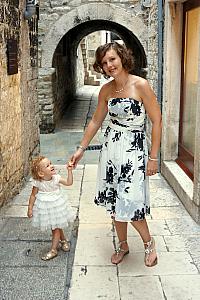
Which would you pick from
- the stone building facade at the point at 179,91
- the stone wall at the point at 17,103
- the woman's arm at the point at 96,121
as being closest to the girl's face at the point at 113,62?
the woman's arm at the point at 96,121

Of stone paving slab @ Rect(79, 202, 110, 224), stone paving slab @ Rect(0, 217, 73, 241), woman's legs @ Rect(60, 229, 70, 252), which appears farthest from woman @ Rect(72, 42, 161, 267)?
stone paving slab @ Rect(79, 202, 110, 224)

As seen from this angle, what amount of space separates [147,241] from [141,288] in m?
0.40

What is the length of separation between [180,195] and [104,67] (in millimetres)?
2154

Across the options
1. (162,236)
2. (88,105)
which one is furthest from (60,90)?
(162,236)

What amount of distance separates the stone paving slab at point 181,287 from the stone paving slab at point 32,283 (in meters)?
0.67

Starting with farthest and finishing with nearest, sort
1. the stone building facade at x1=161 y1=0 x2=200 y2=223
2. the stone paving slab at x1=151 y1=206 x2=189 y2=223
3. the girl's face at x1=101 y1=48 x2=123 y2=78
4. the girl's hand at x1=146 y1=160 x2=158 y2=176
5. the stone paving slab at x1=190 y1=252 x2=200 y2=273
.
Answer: the stone building facade at x1=161 y1=0 x2=200 y2=223, the stone paving slab at x1=151 y1=206 x2=189 y2=223, the stone paving slab at x1=190 y1=252 x2=200 y2=273, the girl's hand at x1=146 y1=160 x2=158 y2=176, the girl's face at x1=101 y1=48 x2=123 y2=78

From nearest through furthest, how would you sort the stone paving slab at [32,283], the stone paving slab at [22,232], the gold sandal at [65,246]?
the stone paving slab at [32,283] → the gold sandal at [65,246] → the stone paving slab at [22,232]

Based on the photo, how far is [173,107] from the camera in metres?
5.27

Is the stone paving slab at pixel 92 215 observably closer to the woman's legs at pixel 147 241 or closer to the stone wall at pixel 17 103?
the stone wall at pixel 17 103

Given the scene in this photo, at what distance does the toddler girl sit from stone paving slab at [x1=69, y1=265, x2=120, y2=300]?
32cm

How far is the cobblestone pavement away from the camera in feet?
8.84

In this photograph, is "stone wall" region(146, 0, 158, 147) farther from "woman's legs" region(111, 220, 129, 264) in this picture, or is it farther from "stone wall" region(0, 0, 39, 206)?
"woman's legs" region(111, 220, 129, 264)

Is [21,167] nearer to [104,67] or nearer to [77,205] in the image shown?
[77,205]

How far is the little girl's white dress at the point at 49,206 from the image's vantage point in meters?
3.04
